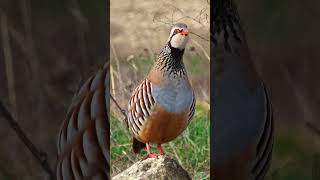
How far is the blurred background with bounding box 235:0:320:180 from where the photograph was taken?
5164 mm

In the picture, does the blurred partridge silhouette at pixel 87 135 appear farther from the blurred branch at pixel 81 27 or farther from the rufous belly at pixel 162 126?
the rufous belly at pixel 162 126

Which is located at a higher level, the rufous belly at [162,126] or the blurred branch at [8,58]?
the blurred branch at [8,58]

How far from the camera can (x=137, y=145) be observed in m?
5.16

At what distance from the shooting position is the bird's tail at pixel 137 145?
5.15 m

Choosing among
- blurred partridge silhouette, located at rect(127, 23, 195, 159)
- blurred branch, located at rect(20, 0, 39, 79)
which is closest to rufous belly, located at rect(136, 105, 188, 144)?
blurred partridge silhouette, located at rect(127, 23, 195, 159)

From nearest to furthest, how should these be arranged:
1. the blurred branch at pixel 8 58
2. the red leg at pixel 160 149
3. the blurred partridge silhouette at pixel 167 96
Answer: the blurred partridge silhouette at pixel 167 96, the red leg at pixel 160 149, the blurred branch at pixel 8 58

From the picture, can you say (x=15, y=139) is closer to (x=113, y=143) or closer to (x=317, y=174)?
(x=113, y=143)

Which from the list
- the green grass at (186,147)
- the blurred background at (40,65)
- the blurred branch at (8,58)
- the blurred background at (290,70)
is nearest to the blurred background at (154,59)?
the green grass at (186,147)

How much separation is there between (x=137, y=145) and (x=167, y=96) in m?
0.40

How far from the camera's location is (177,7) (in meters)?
5.06

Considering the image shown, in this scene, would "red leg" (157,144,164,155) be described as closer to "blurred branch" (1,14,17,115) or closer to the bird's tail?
the bird's tail

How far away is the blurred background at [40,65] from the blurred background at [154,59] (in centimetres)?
17

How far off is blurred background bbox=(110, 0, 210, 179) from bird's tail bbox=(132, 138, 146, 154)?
0.08 feet

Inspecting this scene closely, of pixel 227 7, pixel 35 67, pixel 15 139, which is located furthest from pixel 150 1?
pixel 15 139
